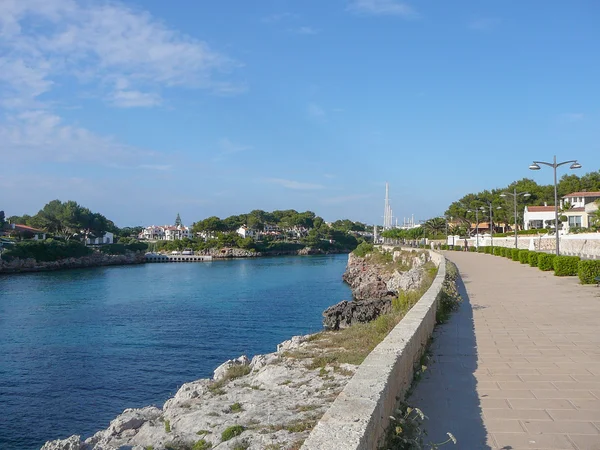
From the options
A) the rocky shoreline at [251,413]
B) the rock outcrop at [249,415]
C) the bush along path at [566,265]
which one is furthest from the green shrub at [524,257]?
the rock outcrop at [249,415]

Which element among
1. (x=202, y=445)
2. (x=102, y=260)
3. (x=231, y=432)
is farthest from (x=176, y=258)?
(x=231, y=432)

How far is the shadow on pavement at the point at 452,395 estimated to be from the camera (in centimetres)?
420

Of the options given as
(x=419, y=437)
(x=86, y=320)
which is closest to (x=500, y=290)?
(x=419, y=437)

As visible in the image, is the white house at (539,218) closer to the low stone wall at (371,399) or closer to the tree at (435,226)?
the tree at (435,226)

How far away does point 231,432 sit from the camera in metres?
5.37

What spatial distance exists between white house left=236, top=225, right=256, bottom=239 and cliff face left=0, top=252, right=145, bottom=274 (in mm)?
33267

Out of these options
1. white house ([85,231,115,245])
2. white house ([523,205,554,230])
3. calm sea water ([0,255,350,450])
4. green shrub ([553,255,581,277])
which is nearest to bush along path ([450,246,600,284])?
green shrub ([553,255,581,277])

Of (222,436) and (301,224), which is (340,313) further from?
(301,224)

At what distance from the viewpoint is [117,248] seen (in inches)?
4077

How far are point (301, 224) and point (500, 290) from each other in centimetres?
13394

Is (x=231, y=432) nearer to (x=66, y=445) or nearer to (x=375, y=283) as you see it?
(x=66, y=445)

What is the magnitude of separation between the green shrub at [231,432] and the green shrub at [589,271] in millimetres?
14269

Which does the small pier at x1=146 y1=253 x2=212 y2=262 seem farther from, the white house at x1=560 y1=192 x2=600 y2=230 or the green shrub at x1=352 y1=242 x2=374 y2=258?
Result: the white house at x1=560 y1=192 x2=600 y2=230

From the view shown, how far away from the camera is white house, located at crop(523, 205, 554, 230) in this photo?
6362 cm
